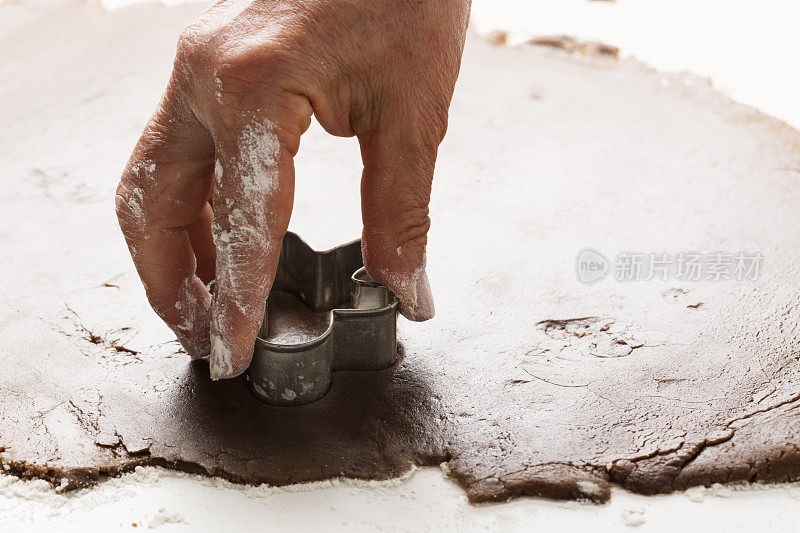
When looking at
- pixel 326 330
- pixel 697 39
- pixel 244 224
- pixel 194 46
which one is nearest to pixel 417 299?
pixel 326 330

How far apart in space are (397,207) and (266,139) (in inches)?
15.0

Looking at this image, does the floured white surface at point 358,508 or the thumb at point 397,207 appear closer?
the floured white surface at point 358,508

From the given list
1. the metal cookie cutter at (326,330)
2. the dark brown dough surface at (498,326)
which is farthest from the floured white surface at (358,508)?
the metal cookie cutter at (326,330)

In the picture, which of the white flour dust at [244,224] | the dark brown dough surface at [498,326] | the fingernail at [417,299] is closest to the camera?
the white flour dust at [244,224]

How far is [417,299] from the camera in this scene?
1978 millimetres

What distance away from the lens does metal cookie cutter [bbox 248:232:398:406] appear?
1.83 m

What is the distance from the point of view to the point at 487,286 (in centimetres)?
235

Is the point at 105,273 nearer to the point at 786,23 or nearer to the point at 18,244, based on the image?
the point at 18,244

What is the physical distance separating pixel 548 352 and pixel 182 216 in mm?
985

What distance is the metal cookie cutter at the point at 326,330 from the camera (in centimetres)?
183

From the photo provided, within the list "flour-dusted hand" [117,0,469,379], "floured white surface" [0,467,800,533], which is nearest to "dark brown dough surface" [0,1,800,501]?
"floured white surface" [0,467,800,533]

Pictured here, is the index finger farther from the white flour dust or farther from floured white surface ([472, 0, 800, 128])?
floured white surface ([472, 0, 800, 128])

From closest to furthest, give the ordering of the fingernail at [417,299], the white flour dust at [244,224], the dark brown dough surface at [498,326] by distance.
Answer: the white flour dust at [244,224] < the dark brown dough surface at [498,326] < the fingernail at [417,299]

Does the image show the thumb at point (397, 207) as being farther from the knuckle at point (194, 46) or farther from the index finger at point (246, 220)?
the knuckle at point (194, 46)
